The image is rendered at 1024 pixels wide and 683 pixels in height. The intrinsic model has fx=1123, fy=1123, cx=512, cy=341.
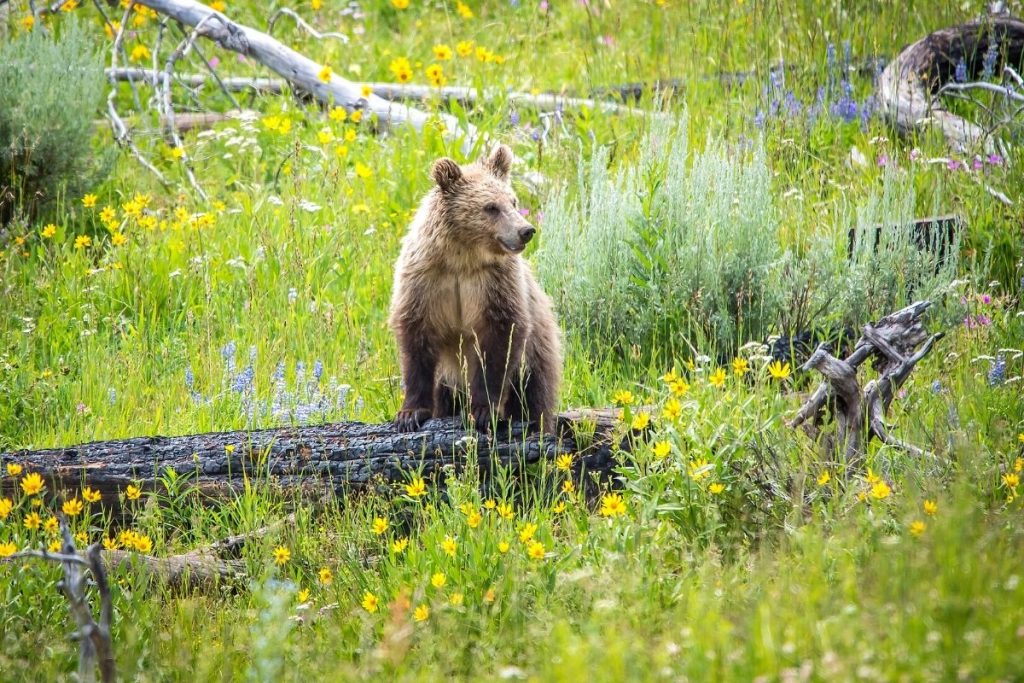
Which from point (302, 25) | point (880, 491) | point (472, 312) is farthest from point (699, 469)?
point (302, 25)

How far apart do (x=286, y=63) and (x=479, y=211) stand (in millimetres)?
3847

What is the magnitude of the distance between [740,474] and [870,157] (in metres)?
4.01

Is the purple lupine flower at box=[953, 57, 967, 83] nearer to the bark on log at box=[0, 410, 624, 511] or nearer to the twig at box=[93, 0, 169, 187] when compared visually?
the bark on log at box=[0, 410, 624, 511]

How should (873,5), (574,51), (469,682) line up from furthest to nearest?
1. (574,51)
2. (873,5)
3. (469,682)

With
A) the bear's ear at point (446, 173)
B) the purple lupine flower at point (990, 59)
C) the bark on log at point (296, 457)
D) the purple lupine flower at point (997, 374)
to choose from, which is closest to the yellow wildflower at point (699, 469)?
the bark on log at point (296, 457)

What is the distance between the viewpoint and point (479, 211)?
16.2 feet

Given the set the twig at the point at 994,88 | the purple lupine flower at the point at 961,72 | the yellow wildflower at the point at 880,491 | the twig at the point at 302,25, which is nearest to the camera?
the yellow wildflower at the point at 880,491

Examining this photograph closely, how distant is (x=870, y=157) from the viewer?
7199 millimetres

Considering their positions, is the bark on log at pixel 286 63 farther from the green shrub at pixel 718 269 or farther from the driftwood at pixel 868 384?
the driftwood at pixel 868 384

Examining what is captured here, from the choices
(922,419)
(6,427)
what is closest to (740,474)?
(922,419)

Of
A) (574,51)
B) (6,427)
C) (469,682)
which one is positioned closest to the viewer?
(469,682)

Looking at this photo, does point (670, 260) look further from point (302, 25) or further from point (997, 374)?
point (302, 25)

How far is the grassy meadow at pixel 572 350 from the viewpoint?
118 inches

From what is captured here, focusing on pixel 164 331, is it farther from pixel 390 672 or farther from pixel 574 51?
pixel 574 51
